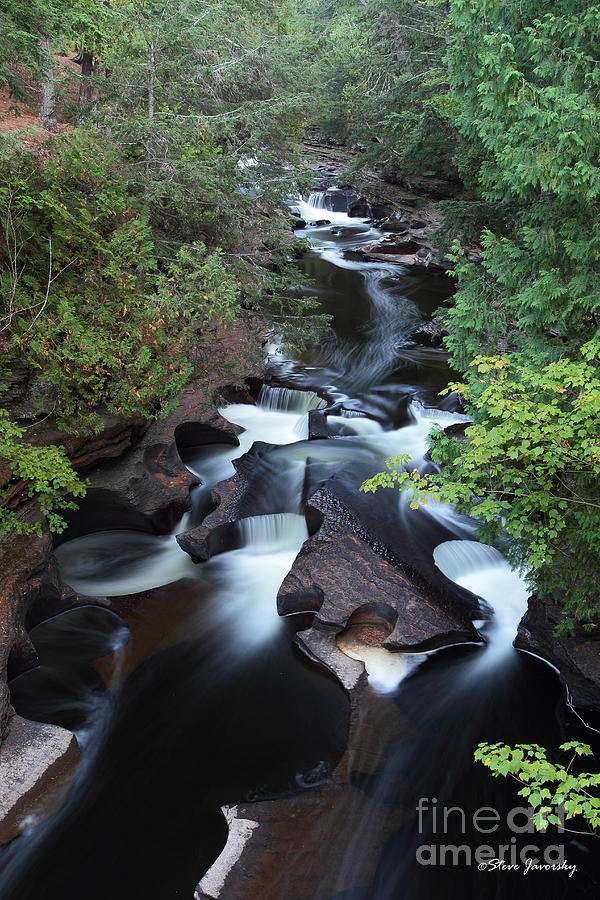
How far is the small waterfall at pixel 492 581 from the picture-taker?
7402 millimetres

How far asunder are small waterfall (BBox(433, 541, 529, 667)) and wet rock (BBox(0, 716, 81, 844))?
16.7ft

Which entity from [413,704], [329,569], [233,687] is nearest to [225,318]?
[329,569]

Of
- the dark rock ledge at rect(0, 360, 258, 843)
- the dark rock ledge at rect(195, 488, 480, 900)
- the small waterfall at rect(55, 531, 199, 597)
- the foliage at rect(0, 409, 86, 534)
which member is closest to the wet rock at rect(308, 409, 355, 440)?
the dark rock ledge at rect(0, 360, 258, 843)

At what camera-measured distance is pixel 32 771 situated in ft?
17.8

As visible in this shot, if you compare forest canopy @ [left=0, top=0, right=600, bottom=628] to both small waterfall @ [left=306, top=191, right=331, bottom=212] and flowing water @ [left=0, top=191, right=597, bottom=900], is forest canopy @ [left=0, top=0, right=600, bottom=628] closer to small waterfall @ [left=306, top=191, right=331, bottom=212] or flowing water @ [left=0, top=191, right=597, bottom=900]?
flowing water @ [left=0, top=191, right=597, bottom=900]

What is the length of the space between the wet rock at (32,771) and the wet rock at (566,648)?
5482 millimetres

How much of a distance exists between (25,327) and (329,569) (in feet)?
16.9

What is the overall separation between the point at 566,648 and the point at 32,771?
19.5ft

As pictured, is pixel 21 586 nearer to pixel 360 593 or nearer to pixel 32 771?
pixel 32 771

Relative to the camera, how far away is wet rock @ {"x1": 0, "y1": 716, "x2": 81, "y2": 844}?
516 cm

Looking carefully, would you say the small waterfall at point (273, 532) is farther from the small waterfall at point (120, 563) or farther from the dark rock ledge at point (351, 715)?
the small waterfall at point (120, 563)

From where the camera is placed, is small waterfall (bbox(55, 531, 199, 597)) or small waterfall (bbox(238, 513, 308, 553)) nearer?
small waterfall (bbox(55, 531, 199, 597))

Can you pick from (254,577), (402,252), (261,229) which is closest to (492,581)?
(254,577)

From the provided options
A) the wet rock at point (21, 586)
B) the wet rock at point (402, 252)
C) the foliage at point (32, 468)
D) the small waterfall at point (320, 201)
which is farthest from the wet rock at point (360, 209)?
the wet rock at point (21, 586)
